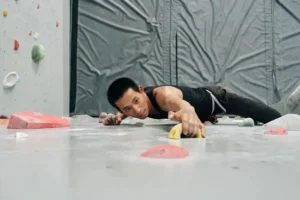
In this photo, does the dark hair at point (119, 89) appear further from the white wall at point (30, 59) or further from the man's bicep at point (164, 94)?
the white wall at point (30, 59)

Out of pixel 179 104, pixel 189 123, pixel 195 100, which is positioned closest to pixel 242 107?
pixel 195 100

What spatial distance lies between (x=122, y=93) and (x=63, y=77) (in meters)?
1.80

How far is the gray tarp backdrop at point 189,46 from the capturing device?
12.6 ft

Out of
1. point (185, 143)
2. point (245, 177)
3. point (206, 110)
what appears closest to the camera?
point (245, 177)

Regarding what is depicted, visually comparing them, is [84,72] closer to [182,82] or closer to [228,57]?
[182,82]

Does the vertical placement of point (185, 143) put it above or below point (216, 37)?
below

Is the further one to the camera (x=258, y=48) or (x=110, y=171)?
(x=258, y=48)

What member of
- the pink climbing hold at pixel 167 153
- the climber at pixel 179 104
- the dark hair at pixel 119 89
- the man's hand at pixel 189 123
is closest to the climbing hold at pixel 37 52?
the climber at pixel 179 104

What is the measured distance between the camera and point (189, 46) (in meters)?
3.90

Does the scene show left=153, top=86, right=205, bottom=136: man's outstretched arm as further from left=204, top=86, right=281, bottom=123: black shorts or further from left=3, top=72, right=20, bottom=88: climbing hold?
left=3, top=72, right=20, bottom=88: climbing hold

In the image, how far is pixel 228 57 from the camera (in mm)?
3971

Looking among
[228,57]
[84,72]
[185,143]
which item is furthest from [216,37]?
[185,143]

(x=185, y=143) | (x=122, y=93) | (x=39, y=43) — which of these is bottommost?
(x=185, y=143)

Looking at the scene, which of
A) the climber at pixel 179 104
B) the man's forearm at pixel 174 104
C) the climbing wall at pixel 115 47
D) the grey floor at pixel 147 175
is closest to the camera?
the grey floor at pixel 147 175
